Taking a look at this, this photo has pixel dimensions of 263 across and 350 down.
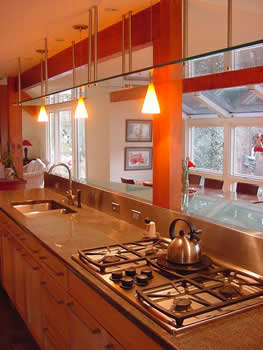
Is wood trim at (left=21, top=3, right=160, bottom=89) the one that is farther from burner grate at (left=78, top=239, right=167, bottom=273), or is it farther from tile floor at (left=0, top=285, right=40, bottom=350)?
tile floor at (left=0, top=285, right=40, bottom=350)

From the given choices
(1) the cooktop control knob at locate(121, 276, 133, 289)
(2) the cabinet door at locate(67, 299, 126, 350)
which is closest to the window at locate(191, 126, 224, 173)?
(2) the cabinet door at locate(67, 299, 126, 350)

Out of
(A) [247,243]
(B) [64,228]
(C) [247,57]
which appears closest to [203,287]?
(A) [247,243]

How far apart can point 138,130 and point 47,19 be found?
213 inches

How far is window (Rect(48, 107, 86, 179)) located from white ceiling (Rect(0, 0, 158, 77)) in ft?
15.6

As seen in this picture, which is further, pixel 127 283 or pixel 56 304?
pixel 56 304

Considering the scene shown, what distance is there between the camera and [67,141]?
995 centimetres

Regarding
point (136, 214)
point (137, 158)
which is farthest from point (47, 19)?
point (137, 158)

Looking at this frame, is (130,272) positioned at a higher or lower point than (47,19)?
lower

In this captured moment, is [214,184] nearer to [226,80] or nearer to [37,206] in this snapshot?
[226,80]

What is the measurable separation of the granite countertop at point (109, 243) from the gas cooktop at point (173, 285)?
0.10ft

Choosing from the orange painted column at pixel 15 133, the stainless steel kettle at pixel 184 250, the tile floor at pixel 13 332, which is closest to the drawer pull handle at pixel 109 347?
the stainless steel kettle at pixel 184 250

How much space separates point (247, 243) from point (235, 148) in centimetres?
520

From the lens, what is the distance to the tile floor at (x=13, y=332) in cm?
286

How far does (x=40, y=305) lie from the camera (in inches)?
101
